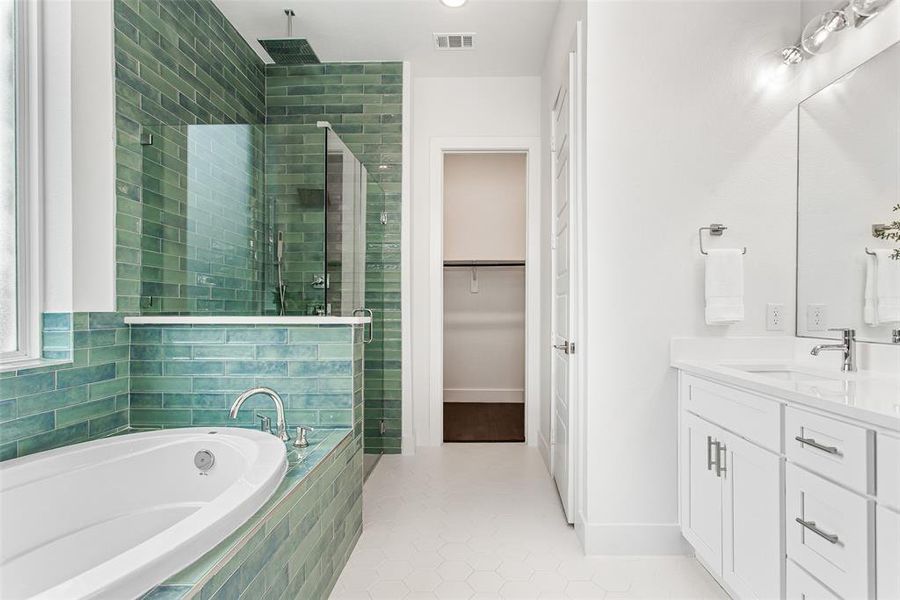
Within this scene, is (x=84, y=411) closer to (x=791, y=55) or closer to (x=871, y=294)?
(x=871, y=294)

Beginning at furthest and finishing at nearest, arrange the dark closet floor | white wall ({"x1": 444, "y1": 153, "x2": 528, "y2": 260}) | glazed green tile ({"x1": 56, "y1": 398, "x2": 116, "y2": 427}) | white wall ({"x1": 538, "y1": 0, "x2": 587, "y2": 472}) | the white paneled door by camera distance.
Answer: white wall ({"x1": 444, "y1": 153, "x2": 528, "y2": 260}) → the dark closet floor → white wall ({"x1": 538, "y1": 0, "x2": 587, "y2": 472}) → the white paneled door → glazed green tile ({"x1": 56, "y1": 398, "x2": 116, "y2": 427})

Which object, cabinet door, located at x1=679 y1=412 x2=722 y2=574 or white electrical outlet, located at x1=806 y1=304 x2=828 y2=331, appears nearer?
cabinet door, located at x1=679 y1=412 x2=722 y2=574

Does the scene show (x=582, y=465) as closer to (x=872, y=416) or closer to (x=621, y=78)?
(x=872, y=416)

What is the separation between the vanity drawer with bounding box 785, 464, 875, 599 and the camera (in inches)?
44.6

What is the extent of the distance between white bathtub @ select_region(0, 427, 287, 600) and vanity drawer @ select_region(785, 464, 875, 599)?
4.75ft

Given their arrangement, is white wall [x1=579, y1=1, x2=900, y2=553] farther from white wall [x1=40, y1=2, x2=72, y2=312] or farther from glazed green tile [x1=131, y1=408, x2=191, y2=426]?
white wall [x1=40, y1=2, x2=72, y2=312]

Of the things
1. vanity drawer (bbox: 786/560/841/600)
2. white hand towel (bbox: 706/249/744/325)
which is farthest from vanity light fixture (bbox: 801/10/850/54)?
vanity drawer (bbox: 786/560/841/600)

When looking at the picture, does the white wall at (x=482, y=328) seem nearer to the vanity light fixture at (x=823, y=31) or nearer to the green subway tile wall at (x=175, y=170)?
the green subway tile wall at (x=175, y=170)

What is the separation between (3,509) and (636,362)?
2.19 metres

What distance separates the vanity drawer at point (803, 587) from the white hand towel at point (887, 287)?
0.91 metres

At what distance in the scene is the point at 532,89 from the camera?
3.80 m

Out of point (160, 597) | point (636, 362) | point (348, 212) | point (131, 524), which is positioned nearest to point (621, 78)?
point (636, 362)

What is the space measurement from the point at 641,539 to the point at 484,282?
11.5 ft

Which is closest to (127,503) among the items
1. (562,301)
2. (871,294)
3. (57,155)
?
(57,155)
